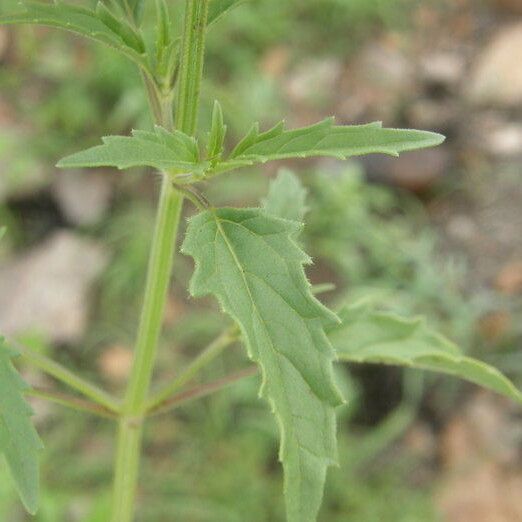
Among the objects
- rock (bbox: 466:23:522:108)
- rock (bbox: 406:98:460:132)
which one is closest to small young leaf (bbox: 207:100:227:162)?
rock (bbox: 406:98:460:132)

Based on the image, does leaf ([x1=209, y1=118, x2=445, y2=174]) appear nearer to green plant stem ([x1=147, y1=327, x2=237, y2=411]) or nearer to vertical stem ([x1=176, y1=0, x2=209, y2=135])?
vertical stem ([x1=176, y1=0, x2=209, y2=135])

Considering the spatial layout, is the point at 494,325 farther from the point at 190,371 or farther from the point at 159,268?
the point at 159,268

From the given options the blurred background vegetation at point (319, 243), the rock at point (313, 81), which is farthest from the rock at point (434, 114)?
the rock at point (313, 81)

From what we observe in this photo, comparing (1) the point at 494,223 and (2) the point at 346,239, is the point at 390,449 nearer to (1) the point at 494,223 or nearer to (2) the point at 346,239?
(2) the point at 346,239

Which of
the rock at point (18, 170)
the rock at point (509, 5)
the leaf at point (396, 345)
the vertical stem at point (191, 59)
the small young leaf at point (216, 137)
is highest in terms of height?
the vertical stem at point (191, 59)

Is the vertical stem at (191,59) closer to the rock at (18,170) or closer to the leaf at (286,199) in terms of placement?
the leaf at (286,199)

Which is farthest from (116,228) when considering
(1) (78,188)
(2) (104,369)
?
(2) (104,369)

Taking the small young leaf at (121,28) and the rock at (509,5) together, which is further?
the rock at (509,5)
